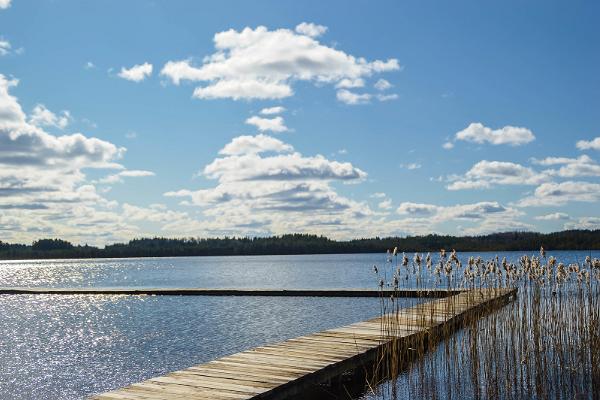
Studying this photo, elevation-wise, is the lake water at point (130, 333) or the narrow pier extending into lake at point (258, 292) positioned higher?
the narrow pier extending into lake at point (258, 292)

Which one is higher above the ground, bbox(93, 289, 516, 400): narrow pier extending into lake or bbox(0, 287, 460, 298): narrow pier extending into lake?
bbox(93, 289, 516, 400): narrow pier extending into lake

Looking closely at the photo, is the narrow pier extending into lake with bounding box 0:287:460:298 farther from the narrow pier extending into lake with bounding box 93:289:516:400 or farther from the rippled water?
the narrow pier extending into lake with bounding box 93:289:516:400

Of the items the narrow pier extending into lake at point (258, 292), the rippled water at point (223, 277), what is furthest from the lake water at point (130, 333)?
the rippled water at point (223, 277)

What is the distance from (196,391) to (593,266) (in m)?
5.21

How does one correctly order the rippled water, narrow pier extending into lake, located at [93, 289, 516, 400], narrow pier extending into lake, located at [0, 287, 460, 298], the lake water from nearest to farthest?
1. narrow pier extending into lake, located at [93, 289, 516, 400]
2. the lake water
3. narrow pier extending into lake, located at [0, 287, 460, 298]
4. the rippled water

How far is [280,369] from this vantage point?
291 inches

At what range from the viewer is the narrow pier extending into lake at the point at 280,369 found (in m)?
6.29

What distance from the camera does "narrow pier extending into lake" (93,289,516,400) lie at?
6289mm

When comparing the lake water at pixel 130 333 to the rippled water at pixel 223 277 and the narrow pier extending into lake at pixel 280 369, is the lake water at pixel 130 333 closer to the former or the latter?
the narrow pier extending into lake at pixel 280 369

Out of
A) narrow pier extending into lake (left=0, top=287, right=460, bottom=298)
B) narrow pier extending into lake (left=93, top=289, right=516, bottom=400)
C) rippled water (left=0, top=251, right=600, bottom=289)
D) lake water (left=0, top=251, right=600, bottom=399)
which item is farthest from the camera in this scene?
rippled water (left=0, top=251, right=600, bottom=289)

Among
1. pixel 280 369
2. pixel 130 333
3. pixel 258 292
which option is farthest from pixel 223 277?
pixel 280 369

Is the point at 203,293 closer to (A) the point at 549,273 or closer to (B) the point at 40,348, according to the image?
(B) the point at 40,348

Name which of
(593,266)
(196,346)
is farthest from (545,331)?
(196,346)

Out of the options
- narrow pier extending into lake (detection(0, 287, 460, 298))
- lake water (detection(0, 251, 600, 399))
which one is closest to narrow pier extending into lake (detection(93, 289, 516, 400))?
lake water (detection(0, 251, 600, 399))
